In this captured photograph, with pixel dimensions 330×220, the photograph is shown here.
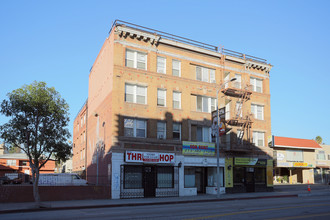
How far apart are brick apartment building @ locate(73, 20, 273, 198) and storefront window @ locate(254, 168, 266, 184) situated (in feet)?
0.37

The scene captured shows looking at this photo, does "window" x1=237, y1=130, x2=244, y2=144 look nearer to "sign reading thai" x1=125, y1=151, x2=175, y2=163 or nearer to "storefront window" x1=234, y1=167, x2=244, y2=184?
"storefront window" x1=234, y1=167, x2=244, y2=184

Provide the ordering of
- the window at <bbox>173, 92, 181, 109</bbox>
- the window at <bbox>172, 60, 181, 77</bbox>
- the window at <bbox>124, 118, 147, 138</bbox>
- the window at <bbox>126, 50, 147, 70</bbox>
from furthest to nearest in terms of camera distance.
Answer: the window at <bbox>172, 60, 181, 77</bbox>, the window at <bbox>173, 92, 181, 109</bbox>, the window at <bbox>126, 50, 147, 70</bbox>, the window at <bbox>124, 118, 147, 138</bbox>

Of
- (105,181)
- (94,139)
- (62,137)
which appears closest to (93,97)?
(94,139)

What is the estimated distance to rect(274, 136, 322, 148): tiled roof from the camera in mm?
52219

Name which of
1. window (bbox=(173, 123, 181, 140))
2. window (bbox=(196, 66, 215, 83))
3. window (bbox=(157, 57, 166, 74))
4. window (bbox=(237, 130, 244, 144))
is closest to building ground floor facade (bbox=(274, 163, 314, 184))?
window (bbox=(237, 130, 244, 144))

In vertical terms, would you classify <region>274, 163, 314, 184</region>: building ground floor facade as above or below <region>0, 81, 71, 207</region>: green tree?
below

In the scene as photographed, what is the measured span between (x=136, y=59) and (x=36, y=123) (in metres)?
A: 11.9

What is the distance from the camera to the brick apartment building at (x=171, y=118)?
93.0ft

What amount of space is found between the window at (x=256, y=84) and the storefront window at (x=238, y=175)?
393 inches

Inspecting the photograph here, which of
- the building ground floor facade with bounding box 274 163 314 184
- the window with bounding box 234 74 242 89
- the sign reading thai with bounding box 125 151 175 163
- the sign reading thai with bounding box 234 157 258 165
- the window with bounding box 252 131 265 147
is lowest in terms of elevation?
the building ground floor facade with bounding box 274 163 314 184

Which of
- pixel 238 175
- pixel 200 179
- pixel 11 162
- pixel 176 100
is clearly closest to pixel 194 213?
pixel 176 100

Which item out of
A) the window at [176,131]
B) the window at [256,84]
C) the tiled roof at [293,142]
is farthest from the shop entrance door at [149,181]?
the tiled roof at [293,142]

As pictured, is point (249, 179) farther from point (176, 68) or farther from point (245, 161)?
point (176, 68)

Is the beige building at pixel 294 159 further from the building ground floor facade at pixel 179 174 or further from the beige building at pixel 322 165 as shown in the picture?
the building ground floor facade at pixel 179 174
